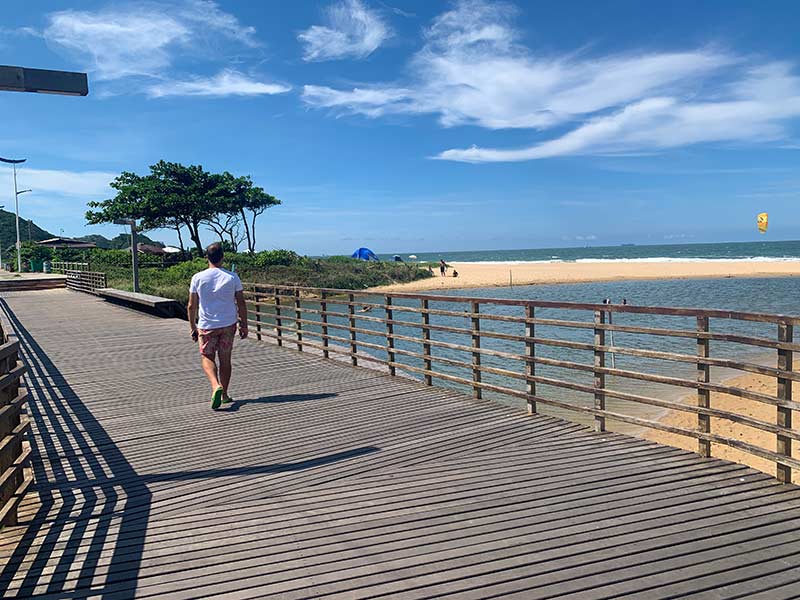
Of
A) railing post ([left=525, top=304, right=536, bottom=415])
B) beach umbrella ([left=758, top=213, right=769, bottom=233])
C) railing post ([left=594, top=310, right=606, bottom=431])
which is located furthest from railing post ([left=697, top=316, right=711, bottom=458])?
beach umbrella ([left=758, top=213, right=769, bottom=233])

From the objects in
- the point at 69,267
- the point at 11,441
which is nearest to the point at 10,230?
the point at 69,267

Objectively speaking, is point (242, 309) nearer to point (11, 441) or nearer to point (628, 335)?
point (11, 441)

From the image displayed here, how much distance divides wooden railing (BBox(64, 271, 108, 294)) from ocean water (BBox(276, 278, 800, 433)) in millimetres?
8522

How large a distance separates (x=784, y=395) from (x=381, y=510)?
107 inches

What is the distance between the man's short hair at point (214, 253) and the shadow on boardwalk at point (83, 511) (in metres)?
1.91

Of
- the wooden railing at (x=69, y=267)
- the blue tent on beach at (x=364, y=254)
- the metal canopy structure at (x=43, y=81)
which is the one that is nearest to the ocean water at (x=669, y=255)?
the blue tent on beach at (x=364, y=254)

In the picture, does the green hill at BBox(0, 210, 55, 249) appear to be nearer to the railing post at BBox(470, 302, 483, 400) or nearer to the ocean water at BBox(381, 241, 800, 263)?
the ocean water at BBox(381, 241, 800, 263)

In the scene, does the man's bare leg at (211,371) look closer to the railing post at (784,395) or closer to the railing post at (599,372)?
the railing post at (599,372)

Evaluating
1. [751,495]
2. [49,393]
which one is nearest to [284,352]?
[49,393]

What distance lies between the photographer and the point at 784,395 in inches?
162

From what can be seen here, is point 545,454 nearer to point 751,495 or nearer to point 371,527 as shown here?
point 751,495

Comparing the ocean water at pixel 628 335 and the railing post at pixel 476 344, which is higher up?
the railing post at pixel 476 344

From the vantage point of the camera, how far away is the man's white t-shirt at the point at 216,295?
20.9 feet

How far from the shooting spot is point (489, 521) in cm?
354
